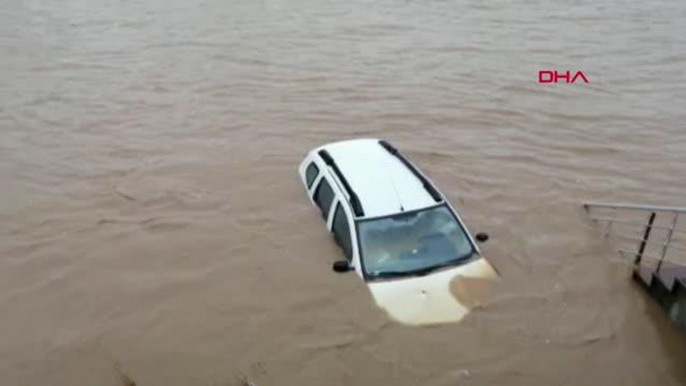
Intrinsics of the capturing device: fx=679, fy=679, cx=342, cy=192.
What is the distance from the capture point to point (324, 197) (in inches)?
320

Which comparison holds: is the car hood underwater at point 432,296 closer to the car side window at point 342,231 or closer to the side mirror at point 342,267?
the side mirror at point 342,267

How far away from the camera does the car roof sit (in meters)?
7.16

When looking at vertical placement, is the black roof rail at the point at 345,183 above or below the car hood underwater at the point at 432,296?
above

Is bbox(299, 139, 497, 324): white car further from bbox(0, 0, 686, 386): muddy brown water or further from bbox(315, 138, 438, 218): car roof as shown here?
bbox(0, 0, 686, 386): muddy brown water

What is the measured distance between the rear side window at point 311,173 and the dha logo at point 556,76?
25.6 feet

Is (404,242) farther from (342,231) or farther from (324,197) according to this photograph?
(324,197)

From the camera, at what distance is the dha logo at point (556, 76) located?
14.8 metres

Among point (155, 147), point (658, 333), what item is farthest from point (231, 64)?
point (658, 333)

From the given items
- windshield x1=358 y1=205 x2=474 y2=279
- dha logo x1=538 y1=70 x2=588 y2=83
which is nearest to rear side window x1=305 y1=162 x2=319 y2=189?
windshield x1=358 y1=205 x2=474 y2=279

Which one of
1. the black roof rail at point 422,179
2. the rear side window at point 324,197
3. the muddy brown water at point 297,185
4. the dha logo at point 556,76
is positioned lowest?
the muddy brown water at point 297,185

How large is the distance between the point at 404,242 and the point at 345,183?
1068 mm

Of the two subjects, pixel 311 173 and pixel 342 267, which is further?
pixel 311 173

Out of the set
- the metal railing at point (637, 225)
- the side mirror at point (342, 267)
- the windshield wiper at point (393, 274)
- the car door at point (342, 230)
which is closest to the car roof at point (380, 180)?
the car door at point (342, 230)

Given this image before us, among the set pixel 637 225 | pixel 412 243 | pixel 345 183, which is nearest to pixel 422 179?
pixel 345 183
